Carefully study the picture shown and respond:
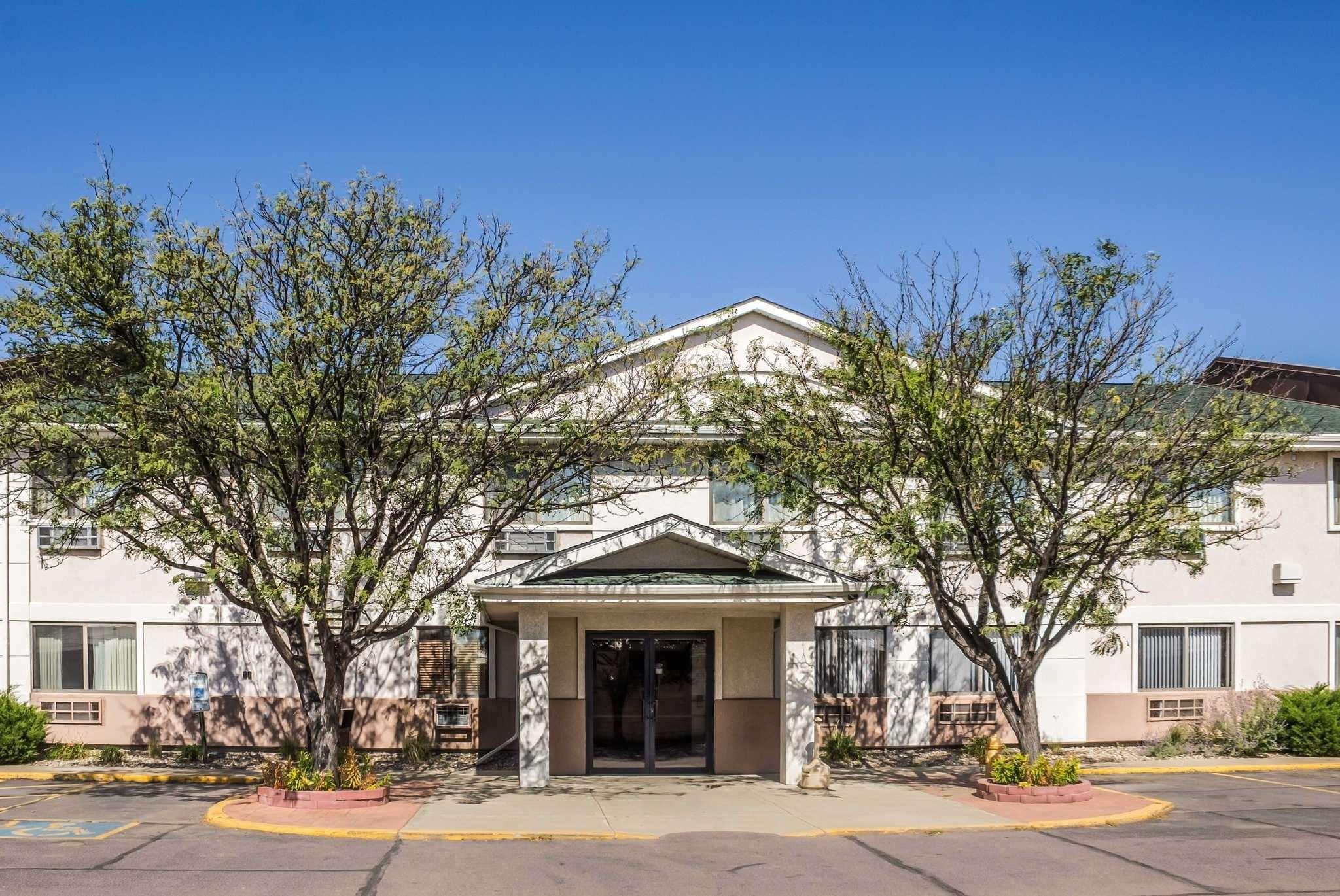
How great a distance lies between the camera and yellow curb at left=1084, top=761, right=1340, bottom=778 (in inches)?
768

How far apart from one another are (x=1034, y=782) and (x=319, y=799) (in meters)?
9.17

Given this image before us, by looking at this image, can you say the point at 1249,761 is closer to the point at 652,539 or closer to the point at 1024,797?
the point at 1024,797

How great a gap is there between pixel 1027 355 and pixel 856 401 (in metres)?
2.31

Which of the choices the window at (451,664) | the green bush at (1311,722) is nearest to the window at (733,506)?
the window at (451,664)

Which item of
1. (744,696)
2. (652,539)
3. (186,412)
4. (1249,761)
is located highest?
(186,412)

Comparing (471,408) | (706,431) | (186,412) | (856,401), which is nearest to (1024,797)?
(856,401)

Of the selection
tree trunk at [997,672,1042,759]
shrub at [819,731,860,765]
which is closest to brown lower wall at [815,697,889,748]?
shrub at [819,731,860,765]

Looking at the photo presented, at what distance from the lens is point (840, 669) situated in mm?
21281

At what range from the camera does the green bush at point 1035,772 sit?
53.3 feet

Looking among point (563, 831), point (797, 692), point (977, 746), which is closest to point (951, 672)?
point (977, 746)

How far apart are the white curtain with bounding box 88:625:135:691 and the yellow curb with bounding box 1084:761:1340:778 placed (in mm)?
15780

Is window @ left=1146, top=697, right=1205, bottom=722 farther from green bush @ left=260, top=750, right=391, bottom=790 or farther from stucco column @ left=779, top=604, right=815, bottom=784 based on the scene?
green bush @ left=260, top=750, right=391, bottom=790

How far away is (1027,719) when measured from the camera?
54.9 feet

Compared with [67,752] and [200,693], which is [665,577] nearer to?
[200,693]
